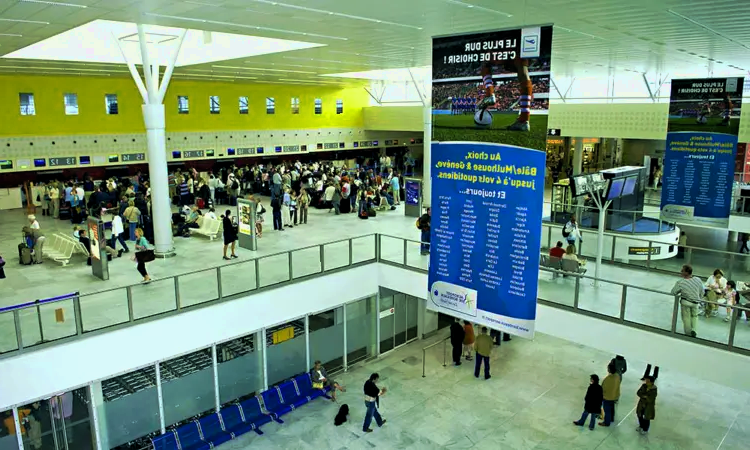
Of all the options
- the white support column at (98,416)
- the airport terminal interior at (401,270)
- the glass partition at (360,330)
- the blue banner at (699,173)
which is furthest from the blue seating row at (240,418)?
the blue banner at (699,173)

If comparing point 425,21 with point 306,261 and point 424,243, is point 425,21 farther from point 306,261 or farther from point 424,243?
point 306,261

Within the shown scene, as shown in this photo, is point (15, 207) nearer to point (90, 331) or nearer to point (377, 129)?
point (90, 331)

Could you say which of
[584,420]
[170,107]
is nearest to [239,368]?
[584,420]

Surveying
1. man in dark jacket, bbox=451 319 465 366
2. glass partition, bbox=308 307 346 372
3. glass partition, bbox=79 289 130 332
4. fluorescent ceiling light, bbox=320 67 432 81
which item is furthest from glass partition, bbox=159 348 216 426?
fluorescent ceiling light, bbox=320 67 432 81

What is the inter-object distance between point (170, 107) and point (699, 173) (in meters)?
25.8

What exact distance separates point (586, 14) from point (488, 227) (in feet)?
16.4

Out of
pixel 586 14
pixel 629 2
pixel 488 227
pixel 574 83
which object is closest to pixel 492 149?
pixel 488 227

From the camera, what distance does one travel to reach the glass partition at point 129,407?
41.7 ft

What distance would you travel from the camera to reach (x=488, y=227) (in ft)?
25.1

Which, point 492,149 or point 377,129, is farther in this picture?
point 377,129

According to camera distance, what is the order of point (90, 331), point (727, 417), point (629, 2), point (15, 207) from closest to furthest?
point (629, 2) → point (90, 331) → point (727, 417) → point (15, 207)

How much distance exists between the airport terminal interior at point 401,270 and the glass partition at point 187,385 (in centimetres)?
5

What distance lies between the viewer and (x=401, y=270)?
52.1 ft

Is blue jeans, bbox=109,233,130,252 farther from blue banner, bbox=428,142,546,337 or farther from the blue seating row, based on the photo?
blue banner, bbox=428,142,546,337
